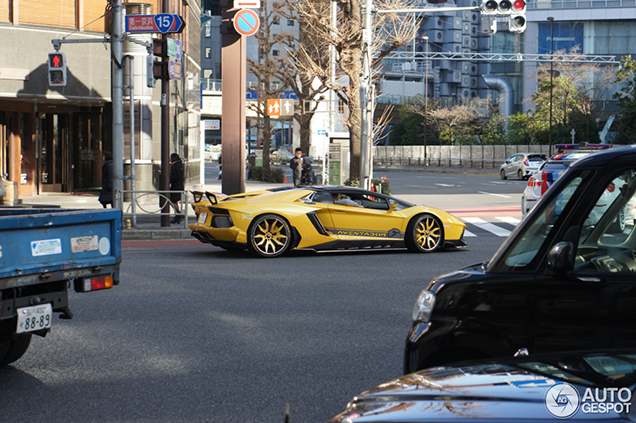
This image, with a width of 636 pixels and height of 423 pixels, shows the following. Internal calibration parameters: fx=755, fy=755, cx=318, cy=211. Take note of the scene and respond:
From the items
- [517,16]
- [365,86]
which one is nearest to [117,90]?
[365,86]

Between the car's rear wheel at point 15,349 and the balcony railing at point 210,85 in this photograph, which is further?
the balcony railing at point 210,85

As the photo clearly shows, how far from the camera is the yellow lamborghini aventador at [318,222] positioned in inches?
498

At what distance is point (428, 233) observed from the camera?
13.5 meters

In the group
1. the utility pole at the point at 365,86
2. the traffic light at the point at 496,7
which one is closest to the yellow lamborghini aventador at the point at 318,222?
the traffic light at the point at 496,7

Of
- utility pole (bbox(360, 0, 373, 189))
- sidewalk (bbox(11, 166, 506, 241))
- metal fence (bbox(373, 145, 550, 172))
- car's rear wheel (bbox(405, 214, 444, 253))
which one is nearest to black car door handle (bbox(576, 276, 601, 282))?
sidewalk (bbox(11, 166, 506, 241))

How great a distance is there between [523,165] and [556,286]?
42181 mm

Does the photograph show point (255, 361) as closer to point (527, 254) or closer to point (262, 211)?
point (527, 254)

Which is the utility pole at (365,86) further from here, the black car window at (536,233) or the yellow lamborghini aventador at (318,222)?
the black car window at (536,233)

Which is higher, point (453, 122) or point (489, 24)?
point (453, 122)

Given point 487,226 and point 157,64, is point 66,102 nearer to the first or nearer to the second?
point 157,64

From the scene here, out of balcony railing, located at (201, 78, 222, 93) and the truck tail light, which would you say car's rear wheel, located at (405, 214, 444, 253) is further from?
balcony railing, located at (201, 78, 222, 93)

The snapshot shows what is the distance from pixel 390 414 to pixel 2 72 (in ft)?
74.7

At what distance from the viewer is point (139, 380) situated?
18.1 ft

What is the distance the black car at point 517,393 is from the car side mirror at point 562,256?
36.0 inches
